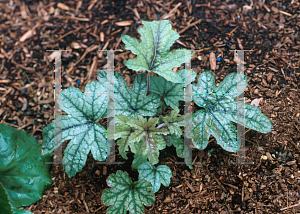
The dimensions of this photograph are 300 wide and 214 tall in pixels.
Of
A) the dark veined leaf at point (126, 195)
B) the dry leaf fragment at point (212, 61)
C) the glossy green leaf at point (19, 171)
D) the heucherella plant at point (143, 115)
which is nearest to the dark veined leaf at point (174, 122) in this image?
the heucherella plant at point (143, 115)

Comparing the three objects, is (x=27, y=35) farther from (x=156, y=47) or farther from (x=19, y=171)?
(x=156, y=47)

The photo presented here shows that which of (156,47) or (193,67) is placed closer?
(156,47)

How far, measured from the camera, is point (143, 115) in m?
1.98

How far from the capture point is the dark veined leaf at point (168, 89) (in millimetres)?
2086

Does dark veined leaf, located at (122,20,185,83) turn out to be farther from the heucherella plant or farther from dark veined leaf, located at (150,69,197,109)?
dark veined leaf, located at (150,69,197,109)

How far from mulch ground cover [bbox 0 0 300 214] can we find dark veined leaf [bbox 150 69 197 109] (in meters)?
0.44

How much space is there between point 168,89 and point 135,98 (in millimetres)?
301

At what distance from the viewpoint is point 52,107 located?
2498mm

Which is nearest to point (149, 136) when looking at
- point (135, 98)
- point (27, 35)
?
point (135, 98)

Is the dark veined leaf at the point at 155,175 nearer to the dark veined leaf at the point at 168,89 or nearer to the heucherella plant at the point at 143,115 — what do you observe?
the heucherella plant at the point at 143,115

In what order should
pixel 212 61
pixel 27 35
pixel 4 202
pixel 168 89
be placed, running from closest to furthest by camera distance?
pixel 4 202 → pixel 168 89 → pixel 212 61 → pixel 27 35

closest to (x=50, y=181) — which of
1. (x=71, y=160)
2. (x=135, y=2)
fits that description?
(x=71, y=160)

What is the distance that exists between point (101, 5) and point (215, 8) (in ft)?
3.87

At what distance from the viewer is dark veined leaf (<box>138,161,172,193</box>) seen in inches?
76.7
